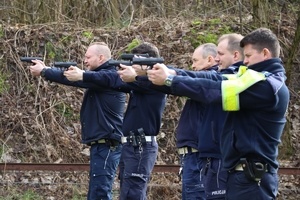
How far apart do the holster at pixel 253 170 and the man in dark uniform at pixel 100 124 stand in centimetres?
307

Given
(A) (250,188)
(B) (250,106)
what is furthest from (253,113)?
(A) (250,188)

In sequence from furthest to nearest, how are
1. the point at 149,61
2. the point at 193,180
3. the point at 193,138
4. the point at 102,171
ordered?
the point at 102,171, the point at 193,138, the point at 193,180, the point at 149,61

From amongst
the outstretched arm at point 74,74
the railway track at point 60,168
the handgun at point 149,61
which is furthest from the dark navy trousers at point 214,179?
the railway track at point 60,168

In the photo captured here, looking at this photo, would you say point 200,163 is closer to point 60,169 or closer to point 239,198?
point 239,198

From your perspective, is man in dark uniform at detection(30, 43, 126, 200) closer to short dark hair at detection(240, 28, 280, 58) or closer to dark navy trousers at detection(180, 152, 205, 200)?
dark navy trousers at detection(180, 152, 205, 200)

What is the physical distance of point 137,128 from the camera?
23.5 ft

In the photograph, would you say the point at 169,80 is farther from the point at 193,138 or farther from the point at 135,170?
the point at 135,170

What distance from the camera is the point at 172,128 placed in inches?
467

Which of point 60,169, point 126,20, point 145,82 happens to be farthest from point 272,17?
point 145,82

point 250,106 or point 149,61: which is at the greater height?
point 149,61

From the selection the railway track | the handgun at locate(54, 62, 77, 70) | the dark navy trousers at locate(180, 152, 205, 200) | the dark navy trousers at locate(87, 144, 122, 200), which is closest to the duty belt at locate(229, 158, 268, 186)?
the dark navy trousers at locate(180, 152, 205, 200)

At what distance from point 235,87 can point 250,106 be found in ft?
0.71

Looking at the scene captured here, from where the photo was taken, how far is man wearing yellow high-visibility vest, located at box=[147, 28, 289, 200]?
4430 mm

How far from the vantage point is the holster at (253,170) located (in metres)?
4.58
